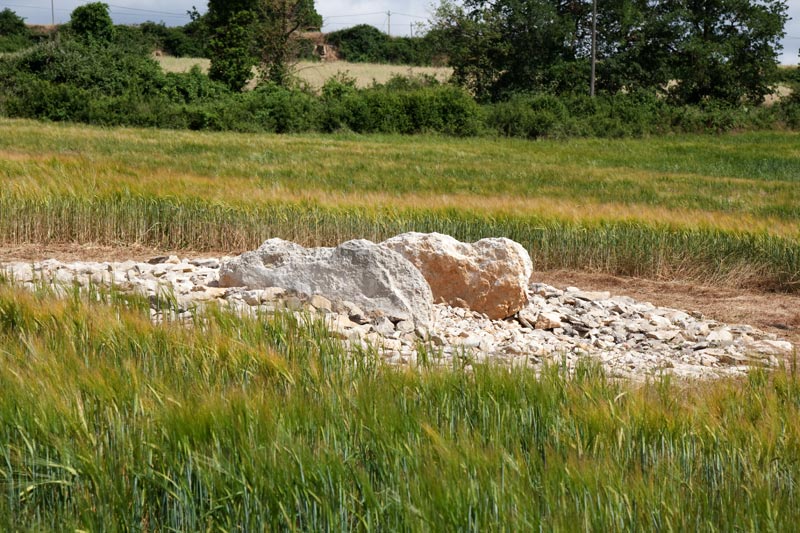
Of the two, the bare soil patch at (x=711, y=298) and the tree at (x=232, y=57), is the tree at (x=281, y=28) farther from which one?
the bare soil patch at (x=711, y=298)

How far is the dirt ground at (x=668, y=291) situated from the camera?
830 cm

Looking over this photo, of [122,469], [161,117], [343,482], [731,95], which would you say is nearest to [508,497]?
[343,482]

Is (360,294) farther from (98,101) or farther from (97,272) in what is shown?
(98,101)

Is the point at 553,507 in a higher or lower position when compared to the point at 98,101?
lower

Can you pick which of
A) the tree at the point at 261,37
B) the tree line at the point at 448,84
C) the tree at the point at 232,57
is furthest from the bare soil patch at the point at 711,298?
the tree at the point at 261,37

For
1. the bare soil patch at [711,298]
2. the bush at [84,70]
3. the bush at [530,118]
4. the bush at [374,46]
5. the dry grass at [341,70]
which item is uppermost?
the bush at [374,46]


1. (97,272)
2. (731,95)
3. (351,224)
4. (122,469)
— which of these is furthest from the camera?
(731,95)

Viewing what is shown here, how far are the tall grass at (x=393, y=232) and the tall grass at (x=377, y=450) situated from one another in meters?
6.14

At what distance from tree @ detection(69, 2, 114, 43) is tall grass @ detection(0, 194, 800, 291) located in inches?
1254

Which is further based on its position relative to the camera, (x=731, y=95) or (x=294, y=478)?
(x=731, y=95)

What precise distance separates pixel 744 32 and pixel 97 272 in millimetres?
44430

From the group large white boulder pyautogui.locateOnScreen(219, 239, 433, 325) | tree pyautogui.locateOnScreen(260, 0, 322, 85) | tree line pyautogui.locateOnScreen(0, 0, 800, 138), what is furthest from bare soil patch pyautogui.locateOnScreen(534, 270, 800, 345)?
tree pyautogui.locateOnScreen(260, 0, 322, 85)

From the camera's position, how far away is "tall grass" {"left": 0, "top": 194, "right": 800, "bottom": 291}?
33.0 feet

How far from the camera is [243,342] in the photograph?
4.51 meters
